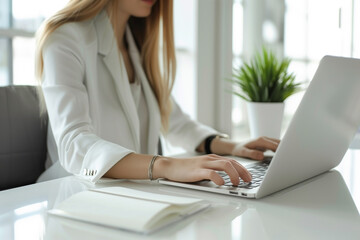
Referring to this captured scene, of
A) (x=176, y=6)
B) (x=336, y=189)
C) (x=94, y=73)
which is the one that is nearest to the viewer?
(x=336, y=189)

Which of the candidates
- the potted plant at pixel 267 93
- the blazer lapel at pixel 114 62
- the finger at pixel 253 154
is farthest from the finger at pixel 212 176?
the potted plant at pixel 267 93

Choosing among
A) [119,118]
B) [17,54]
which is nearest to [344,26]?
[119,118]

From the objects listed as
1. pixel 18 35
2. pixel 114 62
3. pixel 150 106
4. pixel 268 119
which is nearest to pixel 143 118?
pixel 150 106

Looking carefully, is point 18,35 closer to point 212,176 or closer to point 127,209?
point 212,176

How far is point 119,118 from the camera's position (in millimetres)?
1532

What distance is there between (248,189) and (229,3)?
7.51ft

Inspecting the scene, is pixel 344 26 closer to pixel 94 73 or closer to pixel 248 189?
pixel 94 73

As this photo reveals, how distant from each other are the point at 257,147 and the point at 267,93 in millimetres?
555

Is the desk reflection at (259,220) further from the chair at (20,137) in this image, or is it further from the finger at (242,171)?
the chair at (20,137)

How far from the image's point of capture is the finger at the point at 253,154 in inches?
50.4

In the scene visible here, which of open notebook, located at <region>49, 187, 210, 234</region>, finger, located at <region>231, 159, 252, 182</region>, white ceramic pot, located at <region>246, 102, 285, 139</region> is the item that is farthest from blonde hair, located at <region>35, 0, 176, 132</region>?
open notebook, located at <region>49, 187, 210, 234</region>

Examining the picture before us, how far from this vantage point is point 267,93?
Answer: 1.84m

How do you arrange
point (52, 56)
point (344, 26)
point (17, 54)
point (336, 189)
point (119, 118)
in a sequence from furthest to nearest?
point (344, 26), point (17, 54), point (119, 118), point (52, 56), point (336, 189)

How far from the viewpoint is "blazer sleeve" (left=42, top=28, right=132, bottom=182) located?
101 cm
